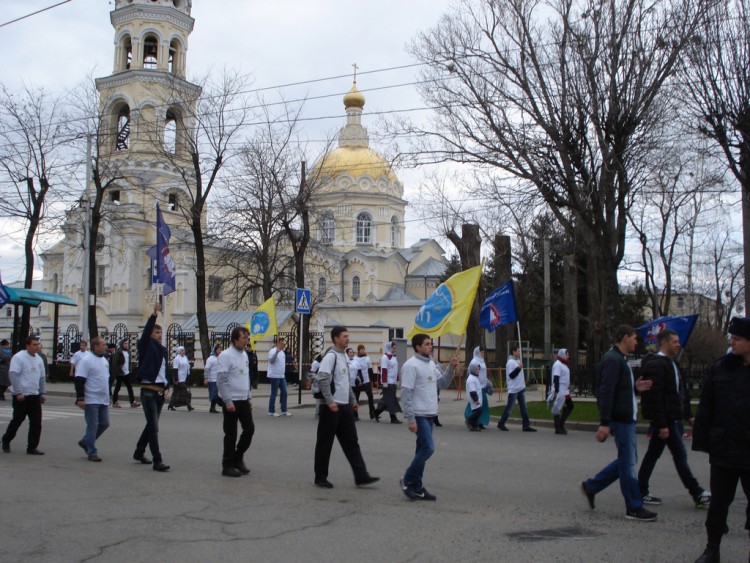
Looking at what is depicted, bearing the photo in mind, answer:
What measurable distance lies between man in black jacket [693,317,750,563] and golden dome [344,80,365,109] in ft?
234

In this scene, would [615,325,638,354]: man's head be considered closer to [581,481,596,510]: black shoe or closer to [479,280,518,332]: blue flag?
[581,481,596,510]: black shoe

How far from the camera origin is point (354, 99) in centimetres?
7612

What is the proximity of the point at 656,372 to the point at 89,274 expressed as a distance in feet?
95.3

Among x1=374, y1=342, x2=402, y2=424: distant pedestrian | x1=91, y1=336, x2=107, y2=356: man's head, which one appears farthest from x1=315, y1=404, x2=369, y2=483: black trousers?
x1=374, y1=342, x2=402, y2=424: distant pedestrian

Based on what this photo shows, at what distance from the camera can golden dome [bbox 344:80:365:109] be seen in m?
75.2

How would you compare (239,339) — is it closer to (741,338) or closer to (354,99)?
(741,338)

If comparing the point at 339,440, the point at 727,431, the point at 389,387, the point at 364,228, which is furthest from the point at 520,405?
the point at 364,228

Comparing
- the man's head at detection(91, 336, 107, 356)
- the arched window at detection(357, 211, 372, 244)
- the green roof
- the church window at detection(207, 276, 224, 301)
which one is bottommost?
the man's head at detection(91, 336, 107, 356)

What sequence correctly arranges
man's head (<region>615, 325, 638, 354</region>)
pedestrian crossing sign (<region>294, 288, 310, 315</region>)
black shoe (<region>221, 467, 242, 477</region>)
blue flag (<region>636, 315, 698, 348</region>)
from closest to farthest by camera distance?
man's head (<region>615, 325, 638, 354</region>) < black shoe (<region>221, 467, 242, 477</region>) < blue flag (<region>636, 315, 698, 348</region>) < pedestrian crossing sign (<region>294, 288, 310, 315</region>)

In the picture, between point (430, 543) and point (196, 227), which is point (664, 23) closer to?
point (430, 543)

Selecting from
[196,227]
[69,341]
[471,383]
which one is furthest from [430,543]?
[69,341]

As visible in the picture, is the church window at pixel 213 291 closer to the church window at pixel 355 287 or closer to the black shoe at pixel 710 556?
the church window at pixel 355 287

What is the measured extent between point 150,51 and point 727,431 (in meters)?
56.0

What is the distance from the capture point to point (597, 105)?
18516mm
